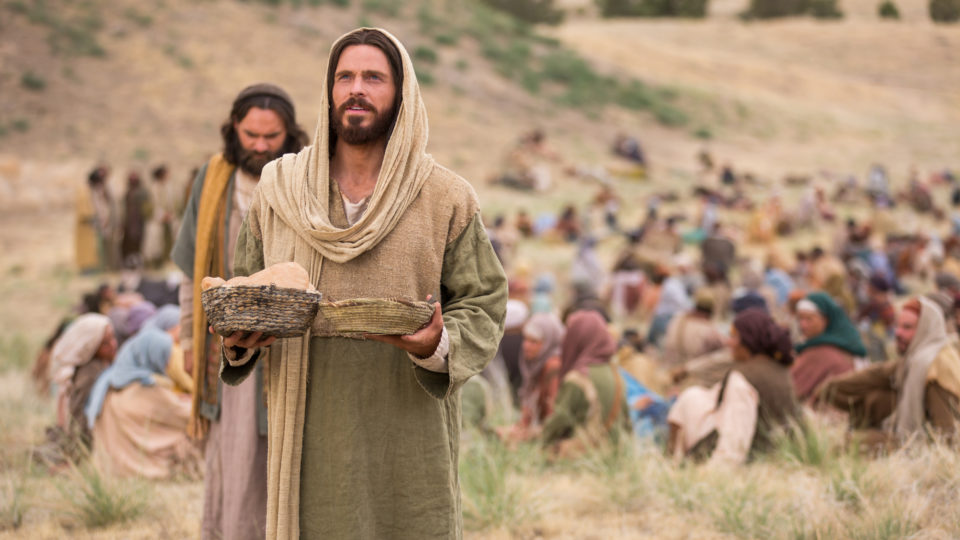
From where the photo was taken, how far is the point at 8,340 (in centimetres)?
992

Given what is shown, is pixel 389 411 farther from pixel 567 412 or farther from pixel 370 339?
pixel 567 412

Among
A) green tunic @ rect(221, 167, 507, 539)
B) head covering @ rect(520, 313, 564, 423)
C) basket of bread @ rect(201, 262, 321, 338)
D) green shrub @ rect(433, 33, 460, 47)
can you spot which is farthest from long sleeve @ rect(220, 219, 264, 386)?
green shrub @ rect(433, 33, 460, 47)

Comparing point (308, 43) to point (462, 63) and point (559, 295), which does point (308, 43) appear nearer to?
point (462, 63)

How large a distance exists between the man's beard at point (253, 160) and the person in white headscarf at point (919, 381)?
10.9 feet

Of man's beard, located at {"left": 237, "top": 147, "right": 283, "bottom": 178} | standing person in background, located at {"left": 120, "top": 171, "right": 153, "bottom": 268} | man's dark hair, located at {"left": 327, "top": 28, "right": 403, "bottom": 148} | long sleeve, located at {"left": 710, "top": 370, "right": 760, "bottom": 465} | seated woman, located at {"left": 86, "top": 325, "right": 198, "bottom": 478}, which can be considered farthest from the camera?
standing person in background, located at {"left": 120, "top": 171, "right": 153, "bottom": 268}

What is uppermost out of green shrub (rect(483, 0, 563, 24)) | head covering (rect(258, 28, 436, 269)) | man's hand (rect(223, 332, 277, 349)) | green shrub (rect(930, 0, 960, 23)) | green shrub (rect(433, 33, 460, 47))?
green shrub (rect(930, 0, 960, 23))

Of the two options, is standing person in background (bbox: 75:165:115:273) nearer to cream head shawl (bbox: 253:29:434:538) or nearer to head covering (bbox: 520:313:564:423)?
head covering (bbox: 520:313:564:423)

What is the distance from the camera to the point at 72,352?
5562 mm

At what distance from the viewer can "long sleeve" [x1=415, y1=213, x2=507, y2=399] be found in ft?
7.59

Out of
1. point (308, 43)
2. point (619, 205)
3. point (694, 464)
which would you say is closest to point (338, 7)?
point (308, 43)

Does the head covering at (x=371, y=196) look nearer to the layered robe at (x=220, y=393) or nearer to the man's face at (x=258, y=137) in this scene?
the layered robe at (x=220, y=393)

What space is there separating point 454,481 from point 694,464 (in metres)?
2.81

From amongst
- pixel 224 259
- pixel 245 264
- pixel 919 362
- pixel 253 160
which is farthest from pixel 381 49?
pixel 919 362

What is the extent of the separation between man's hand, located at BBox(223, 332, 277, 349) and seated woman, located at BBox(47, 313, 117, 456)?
3.72 meters
